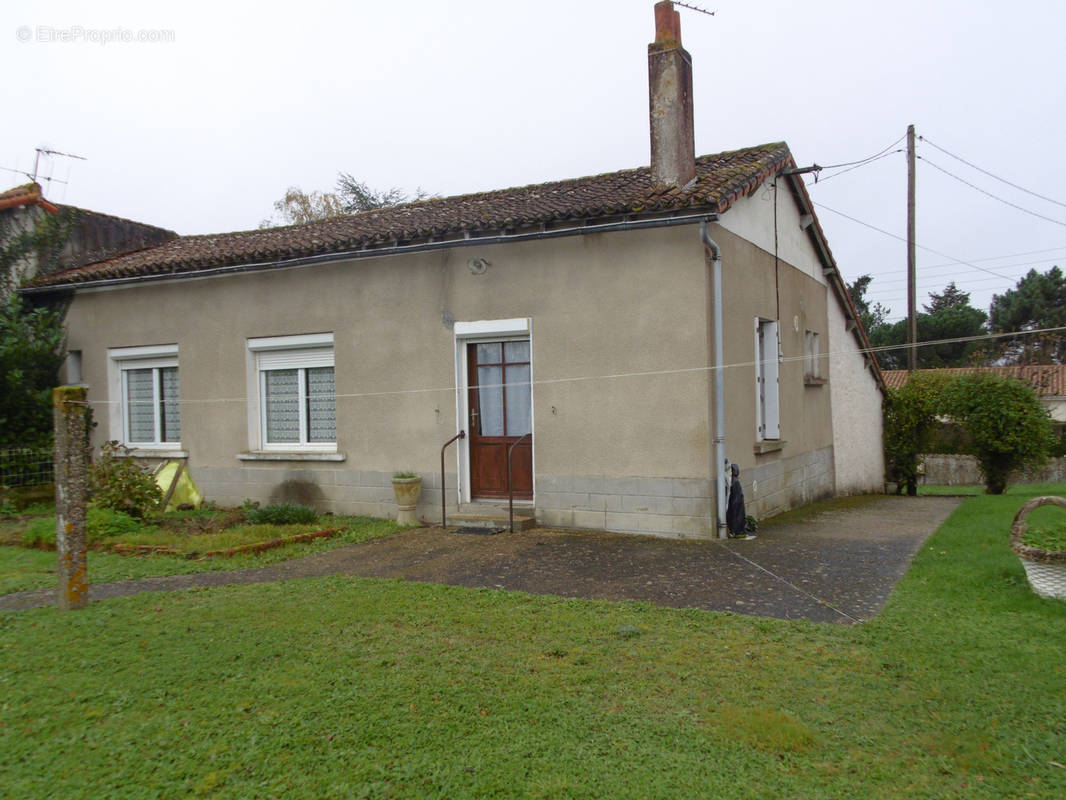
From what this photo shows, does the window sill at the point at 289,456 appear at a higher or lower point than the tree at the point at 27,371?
lower

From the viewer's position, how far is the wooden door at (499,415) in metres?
9.79

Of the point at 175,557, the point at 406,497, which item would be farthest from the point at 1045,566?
the point at 175,557

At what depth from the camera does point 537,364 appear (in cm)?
941

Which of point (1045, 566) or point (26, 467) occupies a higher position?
point (26, 467)

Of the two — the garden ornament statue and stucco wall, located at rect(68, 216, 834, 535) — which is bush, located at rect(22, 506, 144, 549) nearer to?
stucco wall, located at rect(68, 216, 834, 535)

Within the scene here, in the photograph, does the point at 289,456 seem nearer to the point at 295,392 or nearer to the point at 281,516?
the point at 295,392

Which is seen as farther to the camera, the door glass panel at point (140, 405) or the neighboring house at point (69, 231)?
the neighboring house at point (69, 231)

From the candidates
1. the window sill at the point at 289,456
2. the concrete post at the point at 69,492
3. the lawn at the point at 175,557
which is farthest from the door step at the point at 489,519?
the concrete post at the point at 69,492

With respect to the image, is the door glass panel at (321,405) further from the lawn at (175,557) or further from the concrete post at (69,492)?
the concrete post at (69,492)

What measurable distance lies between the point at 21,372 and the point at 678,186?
31.8ft

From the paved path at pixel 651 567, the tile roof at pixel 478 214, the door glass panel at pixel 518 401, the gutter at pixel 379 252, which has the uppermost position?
the tile roof at pixel 478 214

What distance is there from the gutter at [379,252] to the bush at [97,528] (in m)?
3.63

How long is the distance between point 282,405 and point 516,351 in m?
3.85

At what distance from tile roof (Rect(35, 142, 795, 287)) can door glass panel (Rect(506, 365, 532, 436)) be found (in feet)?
5.78
